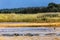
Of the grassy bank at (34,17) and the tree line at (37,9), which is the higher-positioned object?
the tree line at (37,9)

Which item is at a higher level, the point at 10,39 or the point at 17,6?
the point at 17,6

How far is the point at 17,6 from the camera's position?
10.4 m

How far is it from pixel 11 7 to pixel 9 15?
0.38 metres

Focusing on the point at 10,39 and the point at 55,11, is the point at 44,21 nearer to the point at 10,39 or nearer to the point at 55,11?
the point at 55,11

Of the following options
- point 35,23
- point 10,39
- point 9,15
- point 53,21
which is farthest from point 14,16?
point 10,39

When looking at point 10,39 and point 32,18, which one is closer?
point 10,39

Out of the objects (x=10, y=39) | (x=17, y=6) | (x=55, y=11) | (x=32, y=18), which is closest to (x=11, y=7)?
(x=17, y=6)

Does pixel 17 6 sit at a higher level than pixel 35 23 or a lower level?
higher

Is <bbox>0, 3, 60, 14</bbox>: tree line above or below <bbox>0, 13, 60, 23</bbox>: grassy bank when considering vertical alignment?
above

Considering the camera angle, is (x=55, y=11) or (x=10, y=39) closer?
(x=10, y=39)

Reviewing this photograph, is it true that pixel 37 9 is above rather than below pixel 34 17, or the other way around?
above

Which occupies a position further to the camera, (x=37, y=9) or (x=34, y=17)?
(x=34, y=17)

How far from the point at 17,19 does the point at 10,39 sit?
10.7ft

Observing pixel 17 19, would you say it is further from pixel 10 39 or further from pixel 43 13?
pixel 10 39
